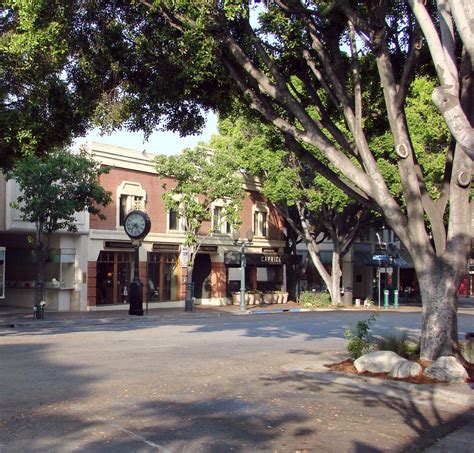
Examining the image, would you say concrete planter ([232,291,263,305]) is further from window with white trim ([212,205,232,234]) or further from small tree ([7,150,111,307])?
small tree ([7,150,111,307])

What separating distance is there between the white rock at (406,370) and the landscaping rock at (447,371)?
0.13m

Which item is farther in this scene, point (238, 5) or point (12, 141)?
point (12, 141)

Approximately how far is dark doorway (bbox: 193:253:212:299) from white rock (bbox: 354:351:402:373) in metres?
27.6

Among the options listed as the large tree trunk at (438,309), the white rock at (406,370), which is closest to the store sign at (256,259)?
the large tree trunk at (438,309)

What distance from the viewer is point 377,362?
10250 millimetres

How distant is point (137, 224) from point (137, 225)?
4cm

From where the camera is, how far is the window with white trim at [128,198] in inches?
1251

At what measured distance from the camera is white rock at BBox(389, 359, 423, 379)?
31.6 ft

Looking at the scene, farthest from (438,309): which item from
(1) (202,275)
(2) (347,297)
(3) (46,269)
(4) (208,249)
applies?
(2) (347,297)

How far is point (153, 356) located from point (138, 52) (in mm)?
6044

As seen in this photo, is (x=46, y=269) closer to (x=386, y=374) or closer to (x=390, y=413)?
(x=386, y=374)

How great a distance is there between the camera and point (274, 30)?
12.1m

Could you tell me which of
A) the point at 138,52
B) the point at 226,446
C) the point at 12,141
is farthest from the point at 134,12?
the point at 226,446

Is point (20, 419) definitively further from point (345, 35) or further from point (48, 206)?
point (48, 206)
